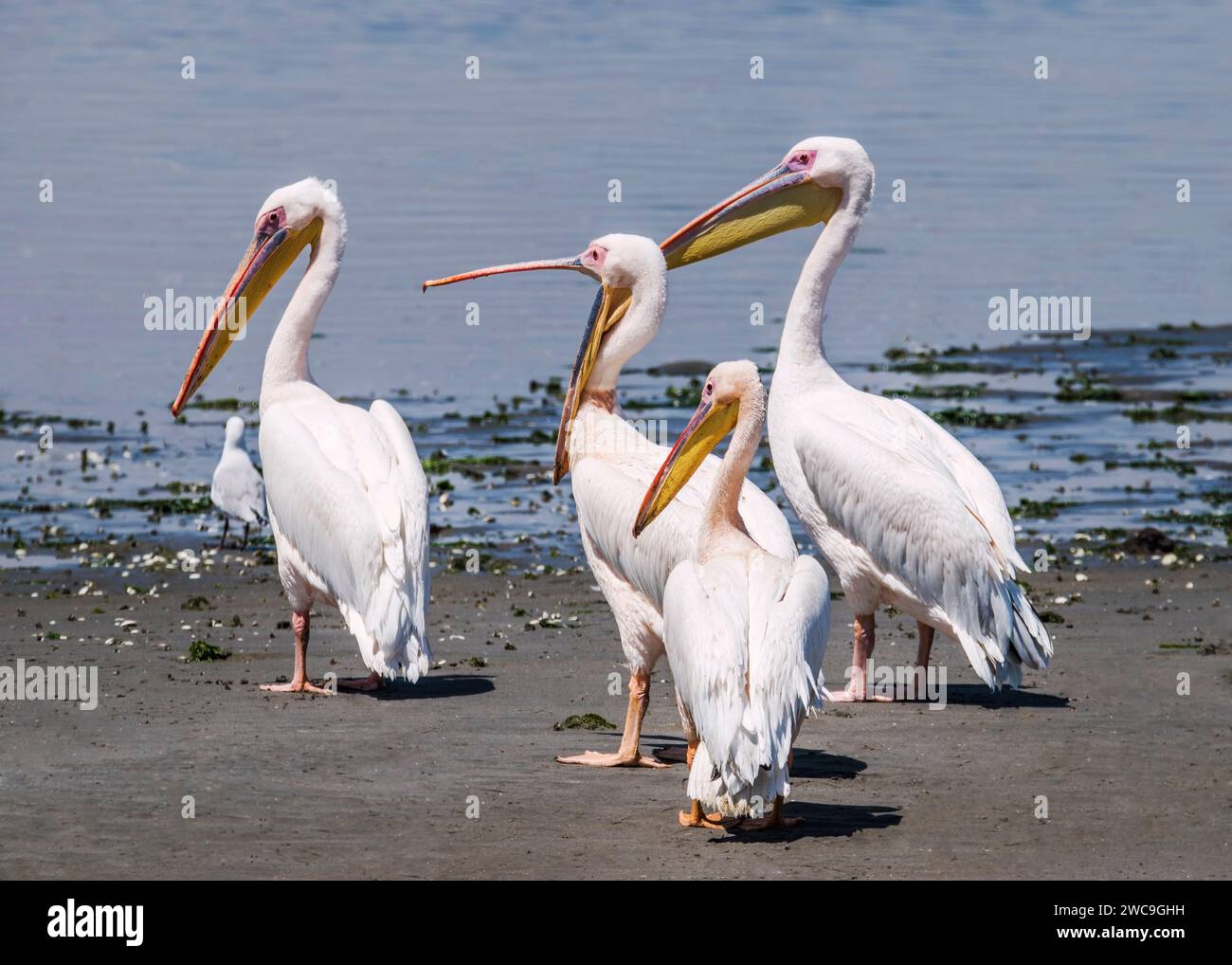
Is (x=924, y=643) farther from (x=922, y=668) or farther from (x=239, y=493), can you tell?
(x=239, y=493)

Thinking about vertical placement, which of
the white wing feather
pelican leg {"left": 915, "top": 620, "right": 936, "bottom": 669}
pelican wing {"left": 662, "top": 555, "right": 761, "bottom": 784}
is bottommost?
pelican leg {"left": 915, "top": 620, "right": 936, "bottom": 669}

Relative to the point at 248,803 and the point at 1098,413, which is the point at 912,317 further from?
the point at 248,803

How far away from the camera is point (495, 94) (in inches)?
1391

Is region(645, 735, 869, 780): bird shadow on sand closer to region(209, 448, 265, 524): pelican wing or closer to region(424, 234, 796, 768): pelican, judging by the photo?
region(424, 234, 796, 768): pelican

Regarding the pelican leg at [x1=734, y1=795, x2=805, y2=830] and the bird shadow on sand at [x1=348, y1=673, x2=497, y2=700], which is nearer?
the pelican leg at [x1=734, y1=795, x2=805, y2=830]

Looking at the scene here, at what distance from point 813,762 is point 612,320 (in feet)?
6.62

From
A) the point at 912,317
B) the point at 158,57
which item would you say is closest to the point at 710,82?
the point at 158,57

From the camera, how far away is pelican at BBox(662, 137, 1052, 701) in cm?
794

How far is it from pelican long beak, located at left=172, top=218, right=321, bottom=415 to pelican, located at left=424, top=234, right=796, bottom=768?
1988mm

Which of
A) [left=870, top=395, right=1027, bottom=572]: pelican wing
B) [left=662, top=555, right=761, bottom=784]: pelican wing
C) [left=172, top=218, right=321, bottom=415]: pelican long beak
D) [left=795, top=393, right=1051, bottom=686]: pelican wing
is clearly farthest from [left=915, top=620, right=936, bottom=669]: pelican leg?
[left=172, top=218, right=321, bottom=415]: pelican long beak

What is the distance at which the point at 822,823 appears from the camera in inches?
247

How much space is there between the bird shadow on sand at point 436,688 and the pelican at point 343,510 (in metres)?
0.08

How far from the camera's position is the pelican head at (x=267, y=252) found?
31.3 feet

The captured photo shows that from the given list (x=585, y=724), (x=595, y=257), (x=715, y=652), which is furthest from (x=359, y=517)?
(x=715, y=652)
